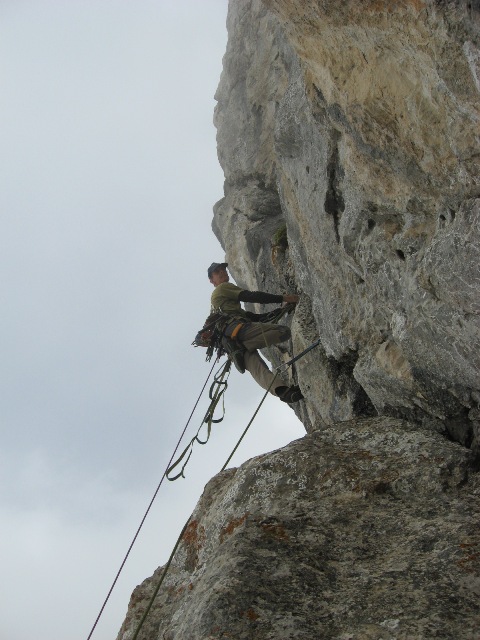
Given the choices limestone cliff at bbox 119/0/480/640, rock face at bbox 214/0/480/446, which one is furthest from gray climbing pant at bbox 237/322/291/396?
limestone cliff at bbox 119/0/480/640

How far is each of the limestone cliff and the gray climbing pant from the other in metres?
1.40

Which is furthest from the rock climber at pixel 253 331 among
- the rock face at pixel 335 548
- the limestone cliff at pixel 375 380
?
the rock face at pixel 335 548

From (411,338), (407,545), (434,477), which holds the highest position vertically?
(411,338)

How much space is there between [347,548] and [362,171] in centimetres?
389

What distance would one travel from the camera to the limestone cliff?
4754 millimetres

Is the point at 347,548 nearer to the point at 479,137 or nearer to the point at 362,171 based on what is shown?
the point at 479,137

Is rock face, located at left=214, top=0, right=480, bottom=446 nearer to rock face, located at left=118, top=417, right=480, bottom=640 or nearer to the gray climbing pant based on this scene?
the gray climbing pant

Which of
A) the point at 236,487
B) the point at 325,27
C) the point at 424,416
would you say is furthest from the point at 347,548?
the point at 325,27

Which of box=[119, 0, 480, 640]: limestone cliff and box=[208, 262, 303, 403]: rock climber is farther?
box=[208, 262, 303, 403]: rock climber

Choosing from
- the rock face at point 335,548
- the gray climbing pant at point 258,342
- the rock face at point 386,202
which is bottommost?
the rock face at point 335,548

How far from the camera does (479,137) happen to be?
16.9 ft

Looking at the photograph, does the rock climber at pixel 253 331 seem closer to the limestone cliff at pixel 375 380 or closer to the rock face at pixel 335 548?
the limestone cliff at pixel 375 380

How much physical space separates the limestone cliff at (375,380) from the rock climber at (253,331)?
131 centimetres

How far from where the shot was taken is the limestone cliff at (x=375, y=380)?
Result: 4754 mm
